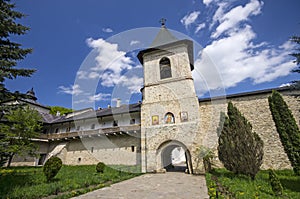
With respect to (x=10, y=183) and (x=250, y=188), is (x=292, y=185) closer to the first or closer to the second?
(x=250, y=188)

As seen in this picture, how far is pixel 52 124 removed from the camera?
20.8 meters

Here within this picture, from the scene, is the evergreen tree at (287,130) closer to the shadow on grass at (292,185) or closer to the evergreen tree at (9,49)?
the shadow on grass at (292,185)

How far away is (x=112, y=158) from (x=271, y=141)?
44.7ft

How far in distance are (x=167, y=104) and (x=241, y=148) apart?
21.2ft

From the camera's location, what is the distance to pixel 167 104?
44.5 ft

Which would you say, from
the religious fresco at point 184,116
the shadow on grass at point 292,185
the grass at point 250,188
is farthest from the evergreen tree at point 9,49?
the shadow on grass at point 292,185

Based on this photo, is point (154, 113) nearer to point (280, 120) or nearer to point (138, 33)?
point (138, 33)

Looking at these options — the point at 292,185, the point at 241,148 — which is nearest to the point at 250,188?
the point at 292,185

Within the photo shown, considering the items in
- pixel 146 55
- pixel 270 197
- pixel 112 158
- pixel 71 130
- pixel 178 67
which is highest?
pixel 146 55

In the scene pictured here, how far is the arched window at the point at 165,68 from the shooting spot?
1477 centimetres

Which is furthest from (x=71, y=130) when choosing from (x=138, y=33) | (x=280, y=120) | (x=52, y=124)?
(x=280, y=120)

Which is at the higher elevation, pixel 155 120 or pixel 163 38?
A: pixel 163 38

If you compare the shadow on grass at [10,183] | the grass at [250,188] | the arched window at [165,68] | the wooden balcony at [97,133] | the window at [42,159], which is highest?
the arched window at [165,68]

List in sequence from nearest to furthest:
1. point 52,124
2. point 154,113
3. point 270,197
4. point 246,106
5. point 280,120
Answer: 1. point 270,197
2. point 280,120
3. point 246,106
4. point 154,113
5. point 52,124
